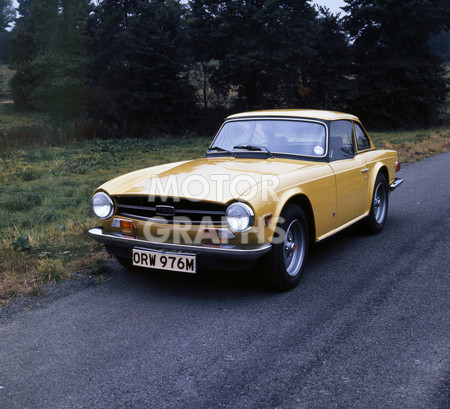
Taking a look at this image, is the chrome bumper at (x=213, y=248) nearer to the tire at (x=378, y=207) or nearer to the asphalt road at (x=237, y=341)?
the asphalt road at (x=237, y=341)

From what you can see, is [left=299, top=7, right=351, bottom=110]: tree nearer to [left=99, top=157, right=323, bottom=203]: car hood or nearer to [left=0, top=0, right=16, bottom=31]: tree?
[left=99, top=157, right=323, bottom=203]: car hood

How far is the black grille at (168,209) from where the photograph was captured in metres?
3.88

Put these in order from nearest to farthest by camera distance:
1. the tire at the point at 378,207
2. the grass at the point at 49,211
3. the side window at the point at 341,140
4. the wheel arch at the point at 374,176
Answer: the grass at the point at 49,211, the side window at the point at 341,140, the wheel arch at the point at 374,176, the tire at the point at 378,207

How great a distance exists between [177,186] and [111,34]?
111 ft

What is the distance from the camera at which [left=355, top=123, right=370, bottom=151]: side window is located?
6036 millimetres

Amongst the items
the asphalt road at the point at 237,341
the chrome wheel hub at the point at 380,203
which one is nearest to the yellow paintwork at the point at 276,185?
the chrome wheel hub at the point at 380,203

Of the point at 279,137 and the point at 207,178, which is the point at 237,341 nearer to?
the point at 207,178

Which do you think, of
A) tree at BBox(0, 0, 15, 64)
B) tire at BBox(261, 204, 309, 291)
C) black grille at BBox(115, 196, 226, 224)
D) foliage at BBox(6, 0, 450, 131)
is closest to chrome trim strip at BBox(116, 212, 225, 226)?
black grille at BBox(115, 196, 226, 224)

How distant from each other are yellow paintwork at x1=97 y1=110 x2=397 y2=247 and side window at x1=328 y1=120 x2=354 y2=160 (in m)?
0.07

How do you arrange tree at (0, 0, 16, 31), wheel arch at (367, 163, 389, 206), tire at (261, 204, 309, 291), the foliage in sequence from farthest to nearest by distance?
tree at (0, 0, 16, 31) < the foliage < wheel arch at (367, 163, 389, 206) < tire at (261, 204, 309, 291)

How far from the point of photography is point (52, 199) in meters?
8.83

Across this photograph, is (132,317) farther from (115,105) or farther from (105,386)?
(115,105)

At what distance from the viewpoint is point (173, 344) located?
128 inches

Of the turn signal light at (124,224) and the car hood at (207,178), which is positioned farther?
the turn signal light at (124,224)
